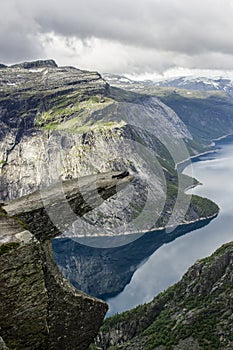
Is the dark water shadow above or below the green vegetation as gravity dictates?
below

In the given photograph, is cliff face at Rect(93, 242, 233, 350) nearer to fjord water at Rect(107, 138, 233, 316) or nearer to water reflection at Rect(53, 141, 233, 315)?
fjord water at Rect(107, 138, 233, 316)

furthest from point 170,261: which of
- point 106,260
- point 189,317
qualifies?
point 189,317

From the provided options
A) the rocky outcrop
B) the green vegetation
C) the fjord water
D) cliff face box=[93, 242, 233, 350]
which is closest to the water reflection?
the fjord water

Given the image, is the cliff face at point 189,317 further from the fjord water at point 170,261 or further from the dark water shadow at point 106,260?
the dark water shadow at point 106,260

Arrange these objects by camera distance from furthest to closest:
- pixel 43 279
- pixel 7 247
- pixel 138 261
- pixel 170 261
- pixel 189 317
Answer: pixel 138 261 → pixel 170 261 → pixel 189 317 → pixel 43 279 → pixel 7 247

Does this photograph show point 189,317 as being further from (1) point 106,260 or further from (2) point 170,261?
(1) point 106,260

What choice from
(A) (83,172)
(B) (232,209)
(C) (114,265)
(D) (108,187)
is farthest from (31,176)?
(D) (108,187)
